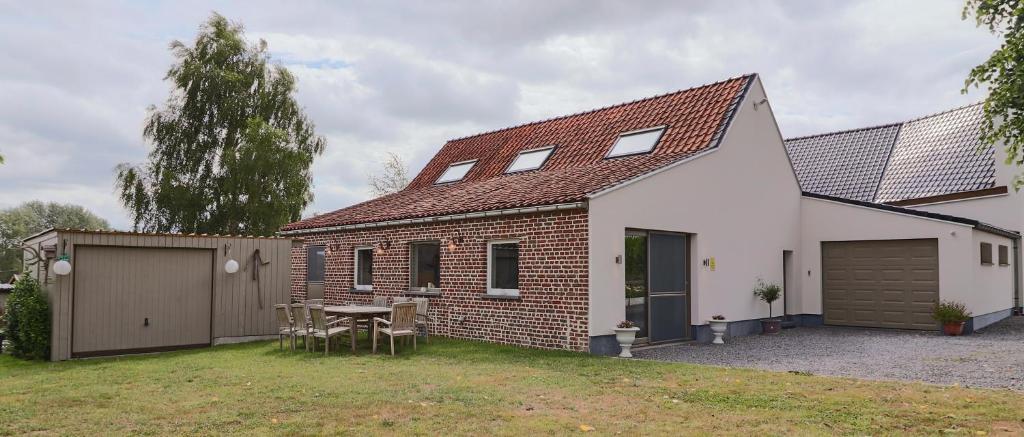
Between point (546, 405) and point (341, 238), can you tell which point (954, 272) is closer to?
point (546, 405)

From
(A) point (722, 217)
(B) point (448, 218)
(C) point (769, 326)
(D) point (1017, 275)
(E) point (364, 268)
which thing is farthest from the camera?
(D) point (1017, 275)

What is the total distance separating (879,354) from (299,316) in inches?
389

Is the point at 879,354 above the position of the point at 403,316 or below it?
below

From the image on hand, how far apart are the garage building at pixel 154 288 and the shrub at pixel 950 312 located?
1383 centimetres

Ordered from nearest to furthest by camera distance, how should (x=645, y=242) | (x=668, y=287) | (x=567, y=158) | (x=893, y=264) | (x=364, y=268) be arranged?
1. (x=645, y=242)
2. (x=668, y=287)
3. (x=893, y=264)
4. (x=364, y=268)
5. (x=567, y=158)

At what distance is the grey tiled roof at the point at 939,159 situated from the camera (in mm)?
23089

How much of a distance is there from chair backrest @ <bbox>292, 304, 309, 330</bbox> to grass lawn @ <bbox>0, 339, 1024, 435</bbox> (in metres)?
1.70

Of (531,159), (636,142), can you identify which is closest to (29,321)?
(531,159)

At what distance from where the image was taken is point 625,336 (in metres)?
11.6

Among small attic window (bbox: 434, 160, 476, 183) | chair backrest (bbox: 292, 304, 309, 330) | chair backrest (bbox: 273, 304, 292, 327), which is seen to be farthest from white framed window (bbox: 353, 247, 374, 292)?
small attic window (bbox: 434, 160, 476, 183)

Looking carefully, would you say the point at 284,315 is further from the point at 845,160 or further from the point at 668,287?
the point at 845,160

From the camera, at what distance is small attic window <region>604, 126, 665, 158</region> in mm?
15836

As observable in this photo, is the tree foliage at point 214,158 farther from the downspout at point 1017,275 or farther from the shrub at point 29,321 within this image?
the downspout at point 1017,275

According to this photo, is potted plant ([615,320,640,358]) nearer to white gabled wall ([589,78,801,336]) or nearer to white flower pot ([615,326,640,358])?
white flower pot ([615,326,640,358])
